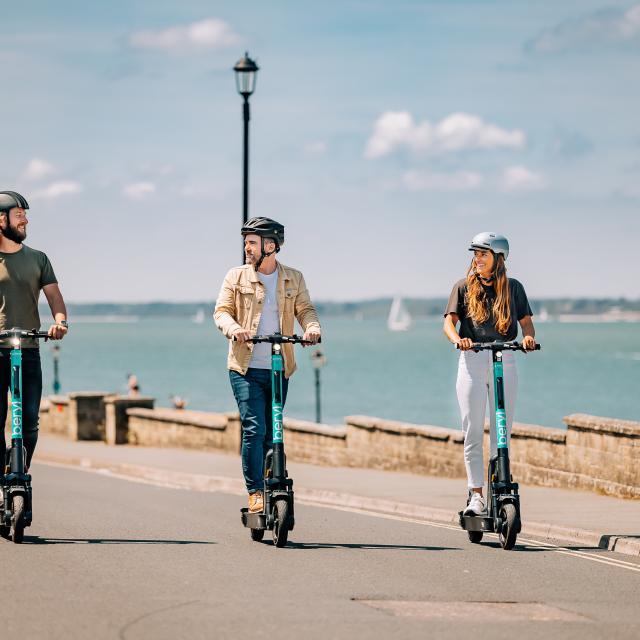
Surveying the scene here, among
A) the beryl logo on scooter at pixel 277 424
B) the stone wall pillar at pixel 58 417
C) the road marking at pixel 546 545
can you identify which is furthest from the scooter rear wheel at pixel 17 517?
the stone wall pillar at pixel 58 417

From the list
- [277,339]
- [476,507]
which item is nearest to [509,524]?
[476,507]

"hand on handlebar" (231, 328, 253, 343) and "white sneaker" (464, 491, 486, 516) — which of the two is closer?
"hand on handlebar" (231, 328, 253, 343)

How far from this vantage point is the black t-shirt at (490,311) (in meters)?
9.95

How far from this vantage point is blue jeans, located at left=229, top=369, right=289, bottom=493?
973 cm

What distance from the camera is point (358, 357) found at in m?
184

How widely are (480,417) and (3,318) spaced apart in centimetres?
333

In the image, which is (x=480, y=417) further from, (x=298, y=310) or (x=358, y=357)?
(x=358, y=357)

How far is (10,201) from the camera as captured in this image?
9.77 metres

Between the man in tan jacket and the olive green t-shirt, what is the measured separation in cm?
124

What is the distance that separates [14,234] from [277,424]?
2.21m

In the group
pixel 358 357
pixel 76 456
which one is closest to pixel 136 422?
pixel 76 456

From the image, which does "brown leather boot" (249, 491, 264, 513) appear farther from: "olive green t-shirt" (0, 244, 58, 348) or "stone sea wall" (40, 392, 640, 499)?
"stone sea wall" (40, 392, 640, 499)

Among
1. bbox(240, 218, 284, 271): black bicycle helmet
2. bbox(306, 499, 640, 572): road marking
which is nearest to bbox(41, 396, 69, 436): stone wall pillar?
bbox(306, 499, 640, 572): road marking

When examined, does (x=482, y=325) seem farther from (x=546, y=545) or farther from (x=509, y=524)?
(x=546, y=545)
